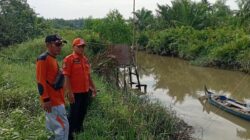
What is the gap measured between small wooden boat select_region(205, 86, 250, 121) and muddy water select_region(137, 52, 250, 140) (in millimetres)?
173

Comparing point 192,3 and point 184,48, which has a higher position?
point 192,3

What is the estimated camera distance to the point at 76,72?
5.30 meters

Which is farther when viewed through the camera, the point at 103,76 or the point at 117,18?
the point at 117,18

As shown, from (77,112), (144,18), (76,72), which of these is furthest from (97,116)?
(144,18)

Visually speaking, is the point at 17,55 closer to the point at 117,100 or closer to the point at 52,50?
the point at 117,100

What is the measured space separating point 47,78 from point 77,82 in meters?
0.93

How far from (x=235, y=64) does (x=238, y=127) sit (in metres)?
11.7

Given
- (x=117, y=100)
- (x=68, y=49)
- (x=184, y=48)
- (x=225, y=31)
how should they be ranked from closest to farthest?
(x=117, y=100), (x=68, y=49), (x=225, y=31), (x=184, y=48)

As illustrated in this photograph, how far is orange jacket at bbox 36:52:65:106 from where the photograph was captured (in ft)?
14.3

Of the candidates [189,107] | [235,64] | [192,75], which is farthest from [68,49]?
[235,64]

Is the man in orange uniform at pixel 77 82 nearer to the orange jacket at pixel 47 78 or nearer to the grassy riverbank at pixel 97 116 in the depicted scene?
the grassy riverbank at pixel 97 116

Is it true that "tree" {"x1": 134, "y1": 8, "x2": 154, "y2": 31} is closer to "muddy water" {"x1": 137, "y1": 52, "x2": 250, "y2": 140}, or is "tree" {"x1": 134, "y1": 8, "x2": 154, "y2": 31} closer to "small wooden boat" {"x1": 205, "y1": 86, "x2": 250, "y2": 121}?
"muddy water" {"x1": 137, "y1": 52, "x2": 250, "y2": 140}

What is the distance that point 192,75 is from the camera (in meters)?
20.4

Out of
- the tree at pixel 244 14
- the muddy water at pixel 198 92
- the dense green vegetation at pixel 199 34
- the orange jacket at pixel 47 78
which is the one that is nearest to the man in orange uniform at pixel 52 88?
the orange jacket at pixel 47 78
